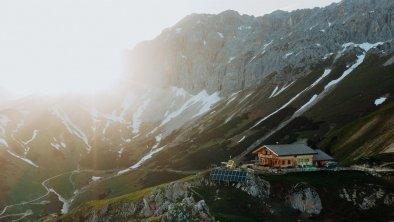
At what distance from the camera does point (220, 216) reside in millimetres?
67250

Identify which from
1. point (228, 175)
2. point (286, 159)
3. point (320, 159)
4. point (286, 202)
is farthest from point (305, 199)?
point (320, 159)

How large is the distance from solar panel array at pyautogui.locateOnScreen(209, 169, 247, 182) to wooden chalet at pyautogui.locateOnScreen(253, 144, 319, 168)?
1397 cm

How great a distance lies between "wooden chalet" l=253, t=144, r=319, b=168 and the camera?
295 ft

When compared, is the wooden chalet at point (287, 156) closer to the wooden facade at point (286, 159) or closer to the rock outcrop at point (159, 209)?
the wooden facade at point (286, 159)

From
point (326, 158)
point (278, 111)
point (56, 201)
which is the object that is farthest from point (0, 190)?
point (326, 158)

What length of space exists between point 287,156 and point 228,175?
56.3 feet

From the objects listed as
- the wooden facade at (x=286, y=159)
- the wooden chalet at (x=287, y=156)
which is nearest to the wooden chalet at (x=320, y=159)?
the wooden chalet at (x=287, y=156)

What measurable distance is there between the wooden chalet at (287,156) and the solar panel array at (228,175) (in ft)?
45.8

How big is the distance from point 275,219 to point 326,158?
31478mm

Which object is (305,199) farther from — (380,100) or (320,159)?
(380,100)

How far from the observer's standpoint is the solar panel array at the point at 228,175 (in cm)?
7712

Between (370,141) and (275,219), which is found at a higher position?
(370,141)

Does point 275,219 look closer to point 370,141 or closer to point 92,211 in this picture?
point 92,211

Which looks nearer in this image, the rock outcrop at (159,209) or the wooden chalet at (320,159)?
the rock outcrop at (159,209)
